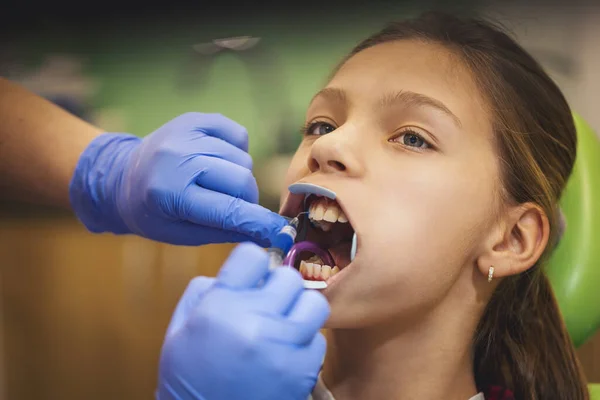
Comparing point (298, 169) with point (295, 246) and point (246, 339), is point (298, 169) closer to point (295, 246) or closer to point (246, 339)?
point (295, 246)

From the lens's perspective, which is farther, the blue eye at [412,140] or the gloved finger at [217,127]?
the gloved finger at [217,127]

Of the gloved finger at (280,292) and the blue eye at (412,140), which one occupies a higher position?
the blue eye at (412,140)

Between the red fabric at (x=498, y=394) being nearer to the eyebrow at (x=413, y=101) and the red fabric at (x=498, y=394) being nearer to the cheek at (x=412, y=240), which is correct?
the cheek at (x=412, y=240)

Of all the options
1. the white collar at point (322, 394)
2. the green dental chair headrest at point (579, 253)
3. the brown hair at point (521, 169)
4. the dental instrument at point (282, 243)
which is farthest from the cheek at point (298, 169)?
the green dental chair headrest at point (579, 253)

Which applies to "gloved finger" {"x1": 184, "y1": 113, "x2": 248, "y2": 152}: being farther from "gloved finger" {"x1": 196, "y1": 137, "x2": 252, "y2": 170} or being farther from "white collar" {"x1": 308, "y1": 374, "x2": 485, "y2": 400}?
"white collar" {"x1": 308, "y1": 374, "x2": 485, "y2": 400}

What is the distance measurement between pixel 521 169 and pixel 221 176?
0.55m

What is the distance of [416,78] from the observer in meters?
0.97

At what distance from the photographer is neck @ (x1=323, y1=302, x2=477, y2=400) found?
1.02 metres

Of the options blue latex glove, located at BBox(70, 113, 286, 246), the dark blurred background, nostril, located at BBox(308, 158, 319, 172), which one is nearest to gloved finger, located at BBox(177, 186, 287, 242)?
blue latex glove, located at BBox(70, 113, 286, 246)

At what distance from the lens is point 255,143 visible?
4.88 feet

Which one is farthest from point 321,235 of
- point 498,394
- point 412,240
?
point 498,394

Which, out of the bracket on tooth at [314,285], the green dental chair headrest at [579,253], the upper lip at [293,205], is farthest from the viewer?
the green dental chair headrest at [579,253]

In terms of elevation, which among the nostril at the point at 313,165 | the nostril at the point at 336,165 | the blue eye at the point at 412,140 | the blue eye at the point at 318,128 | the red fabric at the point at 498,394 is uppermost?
the blue eye at the point at 412,140

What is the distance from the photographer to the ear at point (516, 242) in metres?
1.00
